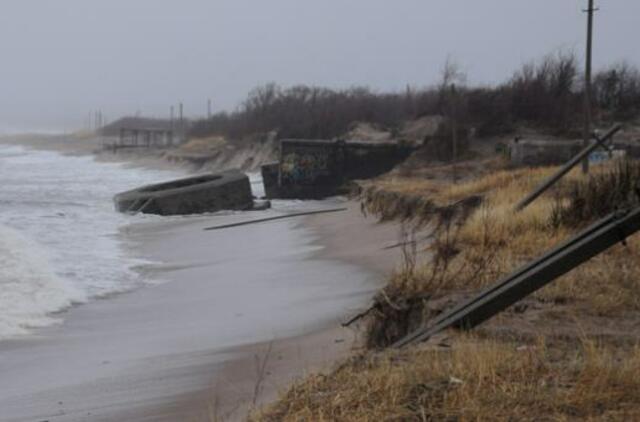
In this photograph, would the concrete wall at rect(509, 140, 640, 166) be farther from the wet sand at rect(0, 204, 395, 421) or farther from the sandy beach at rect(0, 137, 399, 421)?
the wet sand at rect(0, 204, 395, 421)

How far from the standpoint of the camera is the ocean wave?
31.9ft

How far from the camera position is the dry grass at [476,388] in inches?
168

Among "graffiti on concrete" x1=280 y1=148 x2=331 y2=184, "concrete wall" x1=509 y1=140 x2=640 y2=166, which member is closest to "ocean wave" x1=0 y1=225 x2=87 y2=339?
"concrete wall" x1=509 y1=140 x2=640 y2=166

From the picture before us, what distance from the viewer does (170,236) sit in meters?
20.8

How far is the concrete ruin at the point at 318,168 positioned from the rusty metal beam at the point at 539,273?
28.9 meters

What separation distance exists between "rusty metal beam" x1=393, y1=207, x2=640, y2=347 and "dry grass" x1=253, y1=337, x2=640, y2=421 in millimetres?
545

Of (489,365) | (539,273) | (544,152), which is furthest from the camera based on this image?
(544,152)

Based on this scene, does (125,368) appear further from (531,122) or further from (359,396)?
(531,122)

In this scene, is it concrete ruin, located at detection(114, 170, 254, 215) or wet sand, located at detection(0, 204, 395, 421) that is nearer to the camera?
wet sand, located at detection(0, 204, 395, 421)

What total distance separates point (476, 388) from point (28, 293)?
8.20 m

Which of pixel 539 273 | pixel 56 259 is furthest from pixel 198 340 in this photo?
pixel 56 259

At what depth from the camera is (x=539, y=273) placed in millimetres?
5762

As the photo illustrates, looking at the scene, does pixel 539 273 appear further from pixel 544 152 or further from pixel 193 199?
pixel 193 199

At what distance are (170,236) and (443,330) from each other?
50.3 ft
